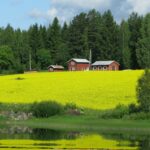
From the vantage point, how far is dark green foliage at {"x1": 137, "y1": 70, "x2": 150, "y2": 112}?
5078cm

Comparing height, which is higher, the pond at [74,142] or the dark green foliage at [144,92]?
the dark green foliage at [144,92]

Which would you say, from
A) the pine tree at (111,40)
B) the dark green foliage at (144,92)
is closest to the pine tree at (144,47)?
the pine tree at (111,40)

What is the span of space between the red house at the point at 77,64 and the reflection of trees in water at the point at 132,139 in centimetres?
9239

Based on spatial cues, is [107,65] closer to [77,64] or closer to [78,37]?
[77,64]

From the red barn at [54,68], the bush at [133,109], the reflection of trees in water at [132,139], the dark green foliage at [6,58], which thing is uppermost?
the dark green foliage at [6,58]

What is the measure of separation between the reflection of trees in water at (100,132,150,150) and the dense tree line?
98899 millimetres

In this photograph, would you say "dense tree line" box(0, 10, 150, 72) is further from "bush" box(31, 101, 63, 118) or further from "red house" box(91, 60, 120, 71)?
"bush" box(31, 101, 63, 118)

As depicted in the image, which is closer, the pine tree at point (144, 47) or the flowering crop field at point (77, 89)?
the flowering crop field at point (77, 89)

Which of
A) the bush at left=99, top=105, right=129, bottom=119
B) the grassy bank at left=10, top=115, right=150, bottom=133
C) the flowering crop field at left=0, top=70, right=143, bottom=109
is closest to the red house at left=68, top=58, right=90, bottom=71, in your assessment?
the flowering crop field at left=0, top=70, right=143, bottom=109

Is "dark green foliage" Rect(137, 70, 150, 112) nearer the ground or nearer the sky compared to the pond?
nearer the sky

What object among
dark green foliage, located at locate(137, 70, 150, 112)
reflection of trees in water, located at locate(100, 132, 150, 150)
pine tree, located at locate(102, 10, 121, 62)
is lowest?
reflection of trees in water, located at locate(100, 132, 150, 150)

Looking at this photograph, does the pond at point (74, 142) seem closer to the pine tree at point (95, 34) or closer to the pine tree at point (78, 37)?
the pine tree at point (95, 34)

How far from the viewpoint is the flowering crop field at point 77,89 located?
63.8 m

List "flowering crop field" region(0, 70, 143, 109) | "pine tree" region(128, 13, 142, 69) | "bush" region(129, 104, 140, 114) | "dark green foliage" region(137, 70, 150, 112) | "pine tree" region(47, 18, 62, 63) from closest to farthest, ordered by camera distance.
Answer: "dark green foliage" region(137, 70, 150, 112) → "bush" region(129, 104, 140, 114) → "flowering crop field" region(0, 70, 143, 109) → "pine tree" region(128, 13, 142, 69) → "pine tree" region(47, 18, 62, 63)
